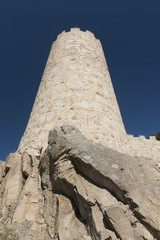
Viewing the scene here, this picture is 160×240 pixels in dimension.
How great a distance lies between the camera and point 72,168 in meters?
3.10

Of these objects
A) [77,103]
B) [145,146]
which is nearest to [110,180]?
[77,103]

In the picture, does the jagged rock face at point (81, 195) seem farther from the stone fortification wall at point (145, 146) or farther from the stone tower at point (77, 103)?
the stone fortification wall at point (145, 146)

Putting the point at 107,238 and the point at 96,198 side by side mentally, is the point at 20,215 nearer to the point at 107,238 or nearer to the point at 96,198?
the point at 96,198

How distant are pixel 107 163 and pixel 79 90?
9.42ft

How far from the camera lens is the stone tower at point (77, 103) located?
14.5ft

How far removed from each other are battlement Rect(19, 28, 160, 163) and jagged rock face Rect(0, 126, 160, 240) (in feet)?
2.65

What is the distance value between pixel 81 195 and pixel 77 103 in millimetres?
2774

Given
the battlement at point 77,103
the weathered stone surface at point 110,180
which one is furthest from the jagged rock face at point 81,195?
the battlement at point 77,103

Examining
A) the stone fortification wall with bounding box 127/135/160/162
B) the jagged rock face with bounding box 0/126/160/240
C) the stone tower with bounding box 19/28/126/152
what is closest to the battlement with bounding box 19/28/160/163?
the stone tower with bounding box 19/28/126/152


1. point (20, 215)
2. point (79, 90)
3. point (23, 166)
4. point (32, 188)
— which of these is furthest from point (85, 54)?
point (20, 215)

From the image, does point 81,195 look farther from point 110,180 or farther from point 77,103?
point 77,103

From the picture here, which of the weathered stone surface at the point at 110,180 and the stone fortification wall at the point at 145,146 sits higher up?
the stone fortification wall at the point at 145,146

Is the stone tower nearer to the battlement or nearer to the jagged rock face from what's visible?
the battlement

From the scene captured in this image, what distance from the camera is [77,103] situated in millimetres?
4852
